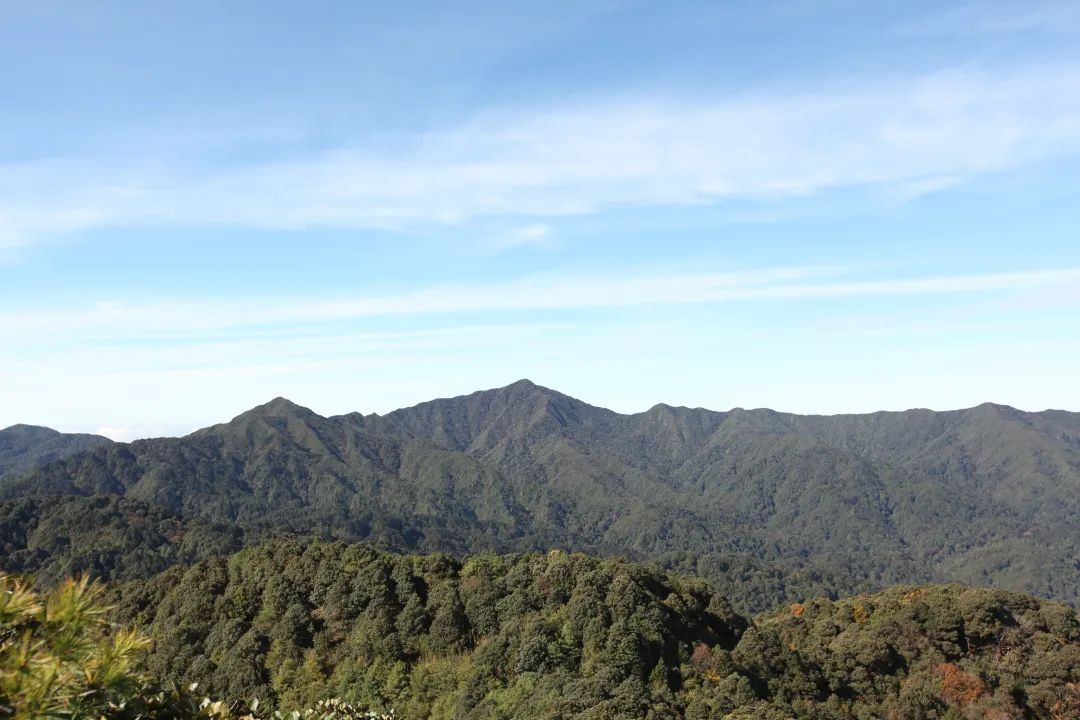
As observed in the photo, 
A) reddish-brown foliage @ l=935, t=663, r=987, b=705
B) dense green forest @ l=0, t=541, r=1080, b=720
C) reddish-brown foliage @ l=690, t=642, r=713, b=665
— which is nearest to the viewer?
dense green forest @ l=0, t=541, r=1080, b=720

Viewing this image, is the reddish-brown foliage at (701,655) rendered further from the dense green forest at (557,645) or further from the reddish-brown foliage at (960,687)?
A: the reddish-brown foliage at (960,687)

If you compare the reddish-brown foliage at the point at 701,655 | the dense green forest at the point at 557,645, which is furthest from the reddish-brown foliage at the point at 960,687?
the reddish-brown foliage at the point at 701,655

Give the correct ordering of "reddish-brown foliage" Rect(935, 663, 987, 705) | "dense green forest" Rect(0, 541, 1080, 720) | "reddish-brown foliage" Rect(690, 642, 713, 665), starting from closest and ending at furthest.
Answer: "dense green forest" Rect(0, 541, 1080, 720), "reddish-brown foliage" Rect(690, 642, 713, 665), "reddish-brown foliage" Rect(935, 663, 987, 705)

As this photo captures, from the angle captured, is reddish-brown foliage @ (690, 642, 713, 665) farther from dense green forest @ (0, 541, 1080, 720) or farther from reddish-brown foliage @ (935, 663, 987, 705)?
reddish-brown foliage @ (935, 663, 987, 705)

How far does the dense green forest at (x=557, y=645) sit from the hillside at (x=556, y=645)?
0.15 metres

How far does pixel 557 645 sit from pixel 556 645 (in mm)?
100

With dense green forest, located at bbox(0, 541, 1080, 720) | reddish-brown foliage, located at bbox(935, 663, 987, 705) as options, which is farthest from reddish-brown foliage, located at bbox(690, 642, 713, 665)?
reddish-brown foliage, located at bbox(935, 663, 987, 705)

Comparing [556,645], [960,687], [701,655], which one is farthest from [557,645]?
[960,687]

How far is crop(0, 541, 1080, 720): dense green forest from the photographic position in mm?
49844

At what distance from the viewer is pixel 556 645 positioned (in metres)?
52.5

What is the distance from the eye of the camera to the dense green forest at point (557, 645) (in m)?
49.8

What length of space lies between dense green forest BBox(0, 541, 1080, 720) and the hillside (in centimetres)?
15

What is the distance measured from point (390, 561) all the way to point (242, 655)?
1380cm

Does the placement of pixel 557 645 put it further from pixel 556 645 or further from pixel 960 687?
pixel 960 687
